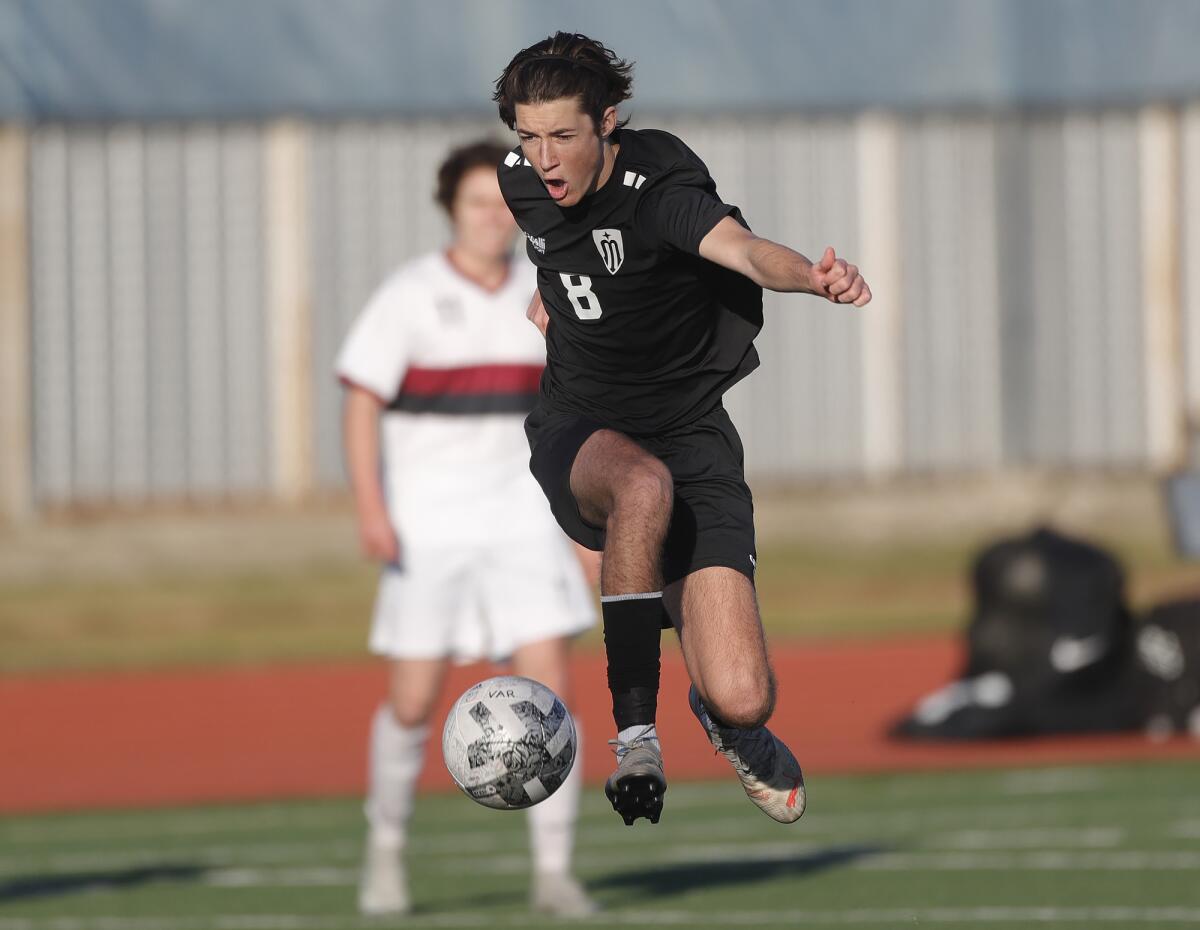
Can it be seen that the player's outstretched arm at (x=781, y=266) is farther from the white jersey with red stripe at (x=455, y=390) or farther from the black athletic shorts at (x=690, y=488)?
the white jersey with red stripe at (x=455, y=390)

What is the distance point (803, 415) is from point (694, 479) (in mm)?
15387

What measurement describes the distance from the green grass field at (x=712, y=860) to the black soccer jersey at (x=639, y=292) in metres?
2.69

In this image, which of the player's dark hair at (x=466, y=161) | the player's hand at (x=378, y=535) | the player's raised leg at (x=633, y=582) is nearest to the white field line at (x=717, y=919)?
the player's hand at (x=378, y=535)

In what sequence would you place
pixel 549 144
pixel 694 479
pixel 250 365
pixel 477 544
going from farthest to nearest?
pixel 250 365
pixel 477 544
pixel 694 479
pixel 549 144

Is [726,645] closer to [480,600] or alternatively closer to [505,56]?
[480,600]

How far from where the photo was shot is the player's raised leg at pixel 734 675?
6117 mm

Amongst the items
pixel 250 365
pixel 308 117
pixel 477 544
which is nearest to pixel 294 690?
pixel 250 365

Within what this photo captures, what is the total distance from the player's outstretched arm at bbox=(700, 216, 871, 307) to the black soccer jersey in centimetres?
9

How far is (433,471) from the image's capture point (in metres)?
8.88

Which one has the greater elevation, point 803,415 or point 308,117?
point 308,117

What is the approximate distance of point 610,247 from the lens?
6.08m

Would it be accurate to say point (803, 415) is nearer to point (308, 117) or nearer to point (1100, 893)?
point (308, 117)

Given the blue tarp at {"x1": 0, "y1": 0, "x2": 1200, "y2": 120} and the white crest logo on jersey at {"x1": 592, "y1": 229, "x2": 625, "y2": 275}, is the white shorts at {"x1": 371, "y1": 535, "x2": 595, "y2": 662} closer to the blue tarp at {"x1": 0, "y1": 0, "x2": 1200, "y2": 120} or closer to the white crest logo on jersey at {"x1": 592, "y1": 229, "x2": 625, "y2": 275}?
the white crest logo on jersey at {"x1": 592, "y1": 229, "x2": 625, "y2": 275}

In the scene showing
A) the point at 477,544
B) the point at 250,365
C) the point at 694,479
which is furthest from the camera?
the point at 250,365
